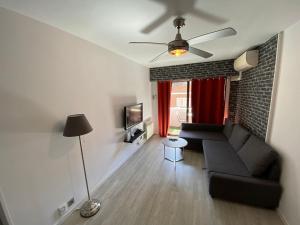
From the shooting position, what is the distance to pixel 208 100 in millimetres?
4090

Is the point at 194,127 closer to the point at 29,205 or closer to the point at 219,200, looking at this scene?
the point at 219,200

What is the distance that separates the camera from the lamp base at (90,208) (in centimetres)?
189

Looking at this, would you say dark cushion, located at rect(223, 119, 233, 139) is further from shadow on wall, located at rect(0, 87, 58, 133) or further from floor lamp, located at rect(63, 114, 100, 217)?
shadow on wall, located at rect(0, 87, 58, 133)

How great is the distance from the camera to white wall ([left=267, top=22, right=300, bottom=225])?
1572mm

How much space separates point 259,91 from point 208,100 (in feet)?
5.28

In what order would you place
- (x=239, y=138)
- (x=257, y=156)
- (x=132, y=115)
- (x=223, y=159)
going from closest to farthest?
(x=257, y=156)
(x=223, y=159)
(x=239, y=138)
(x=132, y=115)

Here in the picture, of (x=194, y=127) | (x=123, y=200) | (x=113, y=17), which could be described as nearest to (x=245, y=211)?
(x=123, y=200)

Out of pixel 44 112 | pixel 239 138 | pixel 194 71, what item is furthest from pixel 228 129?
pixel 44 112

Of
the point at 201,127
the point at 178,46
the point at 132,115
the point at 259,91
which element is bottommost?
the point at 201,127

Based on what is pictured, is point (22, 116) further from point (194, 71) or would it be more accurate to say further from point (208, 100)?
point (208, 100)

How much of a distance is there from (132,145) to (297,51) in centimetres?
326

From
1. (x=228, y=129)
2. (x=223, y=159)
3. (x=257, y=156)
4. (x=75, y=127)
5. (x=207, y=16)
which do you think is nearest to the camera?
(x=207, y=16)

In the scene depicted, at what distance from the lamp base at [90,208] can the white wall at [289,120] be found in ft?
7.89

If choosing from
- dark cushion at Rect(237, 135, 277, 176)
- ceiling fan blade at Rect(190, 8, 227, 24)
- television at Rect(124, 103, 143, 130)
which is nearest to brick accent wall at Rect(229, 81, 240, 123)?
dark cushion at Rect(237, 135, 277, 176)
